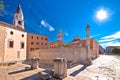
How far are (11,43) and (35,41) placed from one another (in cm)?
1141

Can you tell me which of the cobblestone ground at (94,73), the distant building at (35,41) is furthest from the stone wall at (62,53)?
the cobblestone ground at (94,73)

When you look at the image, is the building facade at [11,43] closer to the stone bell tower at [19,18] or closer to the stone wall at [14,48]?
the stone wall at [14,48]

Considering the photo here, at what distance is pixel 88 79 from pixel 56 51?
56.8ft

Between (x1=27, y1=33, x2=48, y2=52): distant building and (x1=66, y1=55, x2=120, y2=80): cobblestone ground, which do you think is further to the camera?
(x1=27, y1=33, x2=48, y2=52): distant building

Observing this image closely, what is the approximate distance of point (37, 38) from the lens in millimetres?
36562

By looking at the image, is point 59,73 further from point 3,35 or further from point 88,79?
point 3,35

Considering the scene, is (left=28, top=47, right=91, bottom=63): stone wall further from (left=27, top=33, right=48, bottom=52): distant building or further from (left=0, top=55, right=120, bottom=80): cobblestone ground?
(left=0, top=55, right=120, bottom=80): cobblestone ground

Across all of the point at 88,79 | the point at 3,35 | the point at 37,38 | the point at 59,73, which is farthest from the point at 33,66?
the point at 37,38

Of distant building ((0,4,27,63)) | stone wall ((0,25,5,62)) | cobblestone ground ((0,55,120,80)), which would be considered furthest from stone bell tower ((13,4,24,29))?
cobblestone ground ((0,55,120,80))

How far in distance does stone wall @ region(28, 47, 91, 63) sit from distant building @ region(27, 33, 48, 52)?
119 inches

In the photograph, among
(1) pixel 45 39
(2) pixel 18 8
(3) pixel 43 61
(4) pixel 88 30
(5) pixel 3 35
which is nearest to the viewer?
(4) pixel 88 30

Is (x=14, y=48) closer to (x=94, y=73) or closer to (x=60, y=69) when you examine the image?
(x=94, y=73)

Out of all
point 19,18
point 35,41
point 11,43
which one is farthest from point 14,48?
point 19,18

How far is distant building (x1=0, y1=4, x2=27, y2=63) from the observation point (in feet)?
73.1
